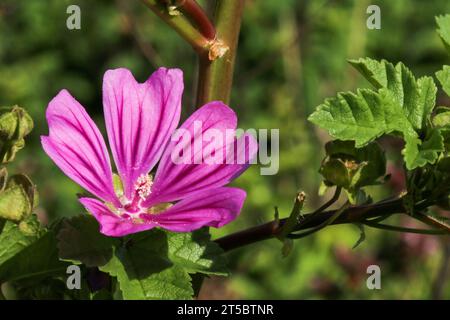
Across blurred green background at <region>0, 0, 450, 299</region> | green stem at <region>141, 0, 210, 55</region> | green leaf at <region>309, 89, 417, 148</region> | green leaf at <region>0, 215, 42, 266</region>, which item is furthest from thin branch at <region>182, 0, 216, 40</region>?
blurred green background at <region>0, 0, 450, 299</region>

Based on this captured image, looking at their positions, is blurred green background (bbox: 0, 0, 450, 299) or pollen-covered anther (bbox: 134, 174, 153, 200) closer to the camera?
pollen-covered anther (bbox: 134, 174, 153, 200)

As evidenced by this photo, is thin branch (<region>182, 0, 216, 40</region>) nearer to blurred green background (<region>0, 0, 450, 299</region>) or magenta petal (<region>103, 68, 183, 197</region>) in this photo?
magenta petal (<region>103, 68, 183, 197</region>)

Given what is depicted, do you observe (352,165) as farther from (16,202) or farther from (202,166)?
(16,202)

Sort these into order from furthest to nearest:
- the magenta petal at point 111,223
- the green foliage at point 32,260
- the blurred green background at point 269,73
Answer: the blurred green background at point 269,73
the green foliage at point 32,260
the magenta petal at point 111,223

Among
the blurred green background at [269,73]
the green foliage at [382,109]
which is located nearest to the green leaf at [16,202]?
the green foliage at [382,109]

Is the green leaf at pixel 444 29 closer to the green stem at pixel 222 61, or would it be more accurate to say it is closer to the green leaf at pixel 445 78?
the green leaf at pixel 445 78

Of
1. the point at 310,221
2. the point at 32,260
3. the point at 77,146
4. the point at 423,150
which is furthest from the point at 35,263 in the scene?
the point at 423,150
